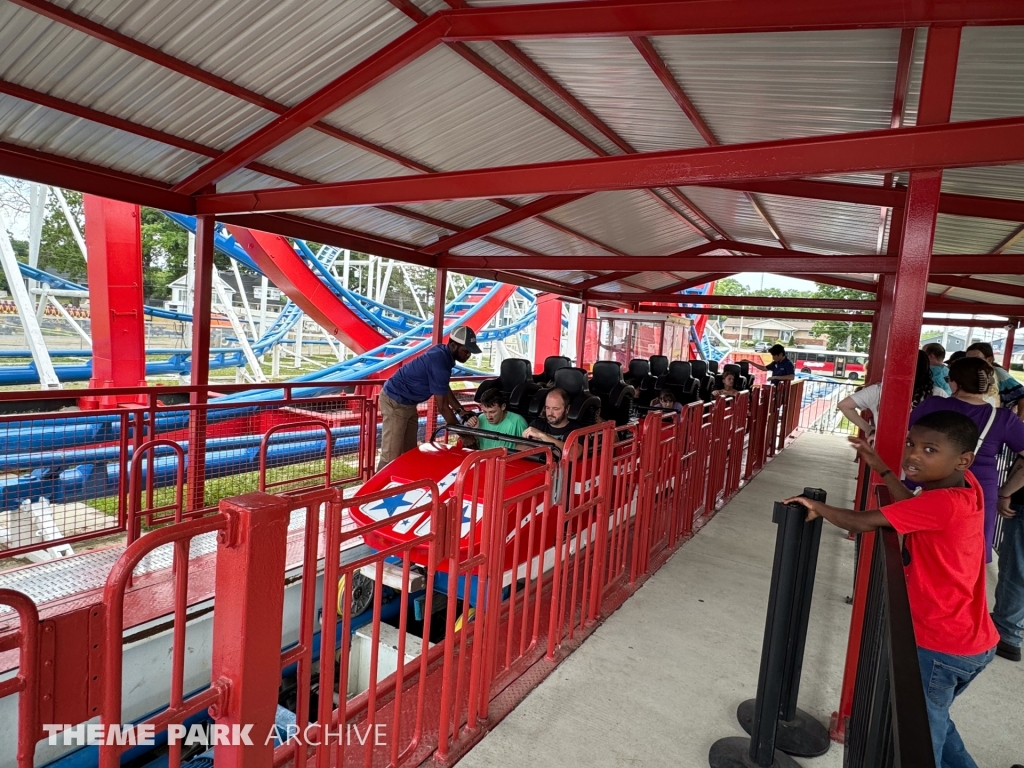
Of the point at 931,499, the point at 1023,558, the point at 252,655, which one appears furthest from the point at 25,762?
the point at 1023,558

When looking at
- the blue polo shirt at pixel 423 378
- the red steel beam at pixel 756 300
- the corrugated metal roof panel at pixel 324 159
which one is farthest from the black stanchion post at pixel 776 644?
the red steel beam at pixel 756 300

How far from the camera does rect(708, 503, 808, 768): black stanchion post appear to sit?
2285mm

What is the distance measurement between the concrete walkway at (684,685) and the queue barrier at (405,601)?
0.42 ft

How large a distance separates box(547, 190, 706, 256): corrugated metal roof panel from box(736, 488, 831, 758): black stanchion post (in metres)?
5.99

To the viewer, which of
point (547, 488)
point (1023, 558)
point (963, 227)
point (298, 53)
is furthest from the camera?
point (963, 227)

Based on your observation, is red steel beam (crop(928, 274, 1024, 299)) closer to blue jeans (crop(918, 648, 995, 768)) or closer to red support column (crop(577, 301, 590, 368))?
red support column (crop(577, 301, 590, 368))

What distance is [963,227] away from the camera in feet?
25.1

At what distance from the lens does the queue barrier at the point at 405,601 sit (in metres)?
1.33

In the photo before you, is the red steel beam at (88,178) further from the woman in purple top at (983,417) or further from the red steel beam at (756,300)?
the red steel beam at (756,300)

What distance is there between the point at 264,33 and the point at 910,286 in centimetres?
376

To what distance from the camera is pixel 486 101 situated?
5105 mm

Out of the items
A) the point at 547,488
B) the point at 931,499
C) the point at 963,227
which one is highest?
the point at 963,227

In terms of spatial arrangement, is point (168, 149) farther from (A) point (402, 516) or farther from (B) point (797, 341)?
(B) point (797, 341)

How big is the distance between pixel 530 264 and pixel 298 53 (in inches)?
175
